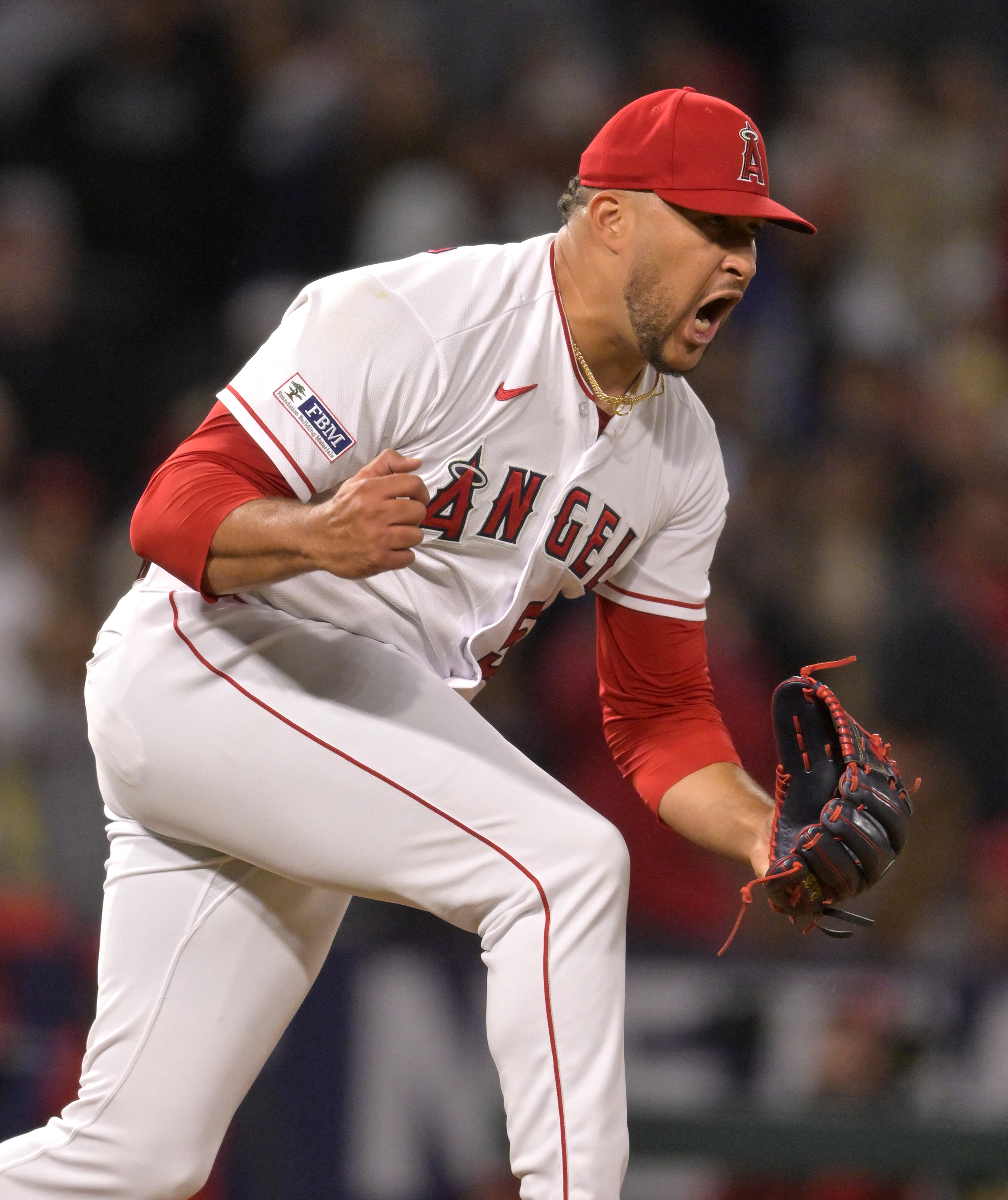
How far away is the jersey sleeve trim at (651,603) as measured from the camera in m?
2.35

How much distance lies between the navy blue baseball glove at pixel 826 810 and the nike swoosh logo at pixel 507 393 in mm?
512

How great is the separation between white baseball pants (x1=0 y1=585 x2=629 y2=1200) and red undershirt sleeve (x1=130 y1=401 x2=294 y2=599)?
7.1 inches

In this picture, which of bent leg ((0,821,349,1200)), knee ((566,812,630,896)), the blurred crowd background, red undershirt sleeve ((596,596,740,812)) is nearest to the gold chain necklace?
red undershirt sleeve ((596,596,740,812))

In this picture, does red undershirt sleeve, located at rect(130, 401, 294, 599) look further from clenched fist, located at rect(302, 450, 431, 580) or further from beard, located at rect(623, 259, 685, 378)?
beard, located at rect(623, 259, 685, 378)

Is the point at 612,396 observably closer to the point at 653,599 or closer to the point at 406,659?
the point at 653,599

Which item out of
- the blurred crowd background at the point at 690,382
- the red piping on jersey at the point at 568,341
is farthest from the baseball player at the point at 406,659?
the blurred crowd background at the point at 690,382

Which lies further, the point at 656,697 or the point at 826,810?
the point at 656,697

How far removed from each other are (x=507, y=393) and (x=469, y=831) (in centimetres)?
58

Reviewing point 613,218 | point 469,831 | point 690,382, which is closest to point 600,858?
point 469,831

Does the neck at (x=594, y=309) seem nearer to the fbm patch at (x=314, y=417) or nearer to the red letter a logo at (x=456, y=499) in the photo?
the red letter a logo at (x=456, y=499)

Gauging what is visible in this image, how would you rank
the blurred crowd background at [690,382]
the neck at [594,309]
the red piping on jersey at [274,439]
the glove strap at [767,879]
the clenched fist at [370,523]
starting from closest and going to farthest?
the clenched fist at [370,523] < the red piping on jersey at [274,439] < the glove strap at [767,879] < the neck at [594,309] < the blurred crowd background at [690,382]

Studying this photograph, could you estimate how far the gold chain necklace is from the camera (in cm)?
211

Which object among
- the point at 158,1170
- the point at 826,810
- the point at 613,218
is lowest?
the point at 158,1170

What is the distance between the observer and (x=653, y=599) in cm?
235
